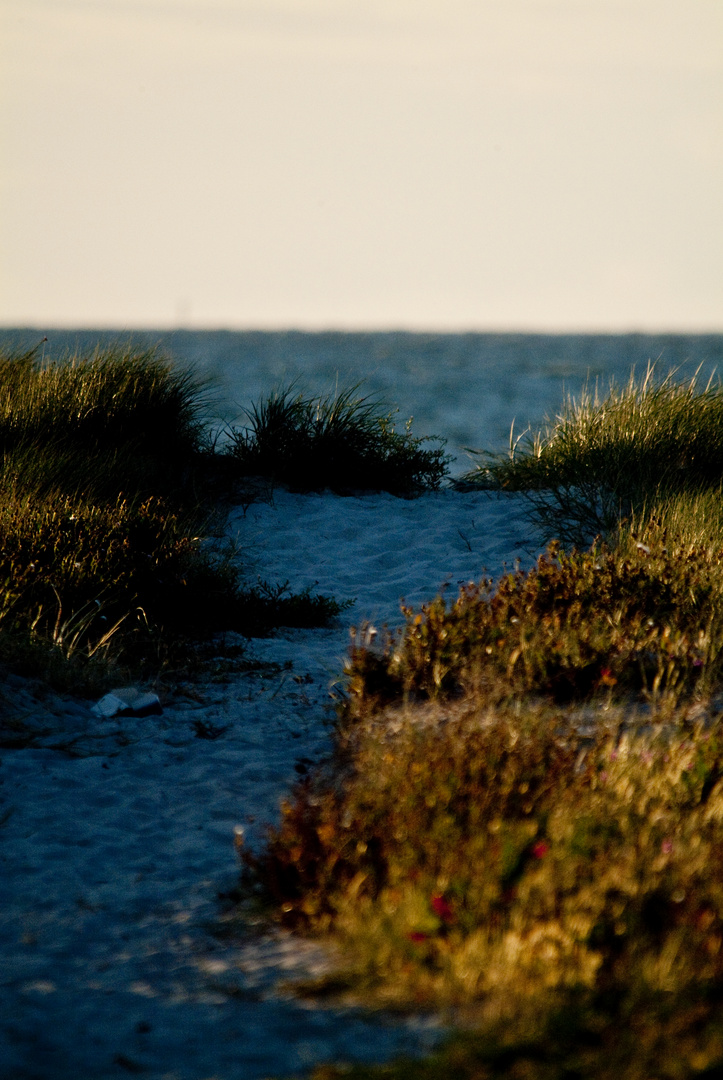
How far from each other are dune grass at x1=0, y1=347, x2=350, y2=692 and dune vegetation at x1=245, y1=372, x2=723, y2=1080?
4.48 feet

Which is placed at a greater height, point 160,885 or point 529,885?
point 529,885

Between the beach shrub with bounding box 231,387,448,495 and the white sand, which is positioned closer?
the white sand

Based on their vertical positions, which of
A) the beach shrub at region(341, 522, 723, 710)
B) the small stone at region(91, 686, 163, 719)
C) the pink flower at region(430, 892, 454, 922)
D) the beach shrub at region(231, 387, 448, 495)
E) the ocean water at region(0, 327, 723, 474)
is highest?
the ocean water at region(0, 327, 723, 474)

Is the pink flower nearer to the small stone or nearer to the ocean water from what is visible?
the small stone

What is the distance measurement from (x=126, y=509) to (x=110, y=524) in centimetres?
53

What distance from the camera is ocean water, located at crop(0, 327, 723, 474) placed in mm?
41094

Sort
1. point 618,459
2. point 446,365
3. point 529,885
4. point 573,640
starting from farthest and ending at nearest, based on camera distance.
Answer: point 446,365 → point 618,459 → point 573,640 → point 529,885

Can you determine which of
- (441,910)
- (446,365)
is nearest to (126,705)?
(441,910)

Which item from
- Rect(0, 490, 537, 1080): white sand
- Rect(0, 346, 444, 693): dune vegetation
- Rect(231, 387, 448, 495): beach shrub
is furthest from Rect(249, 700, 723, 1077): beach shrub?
Rect(231, 387, 448, 495): beach shrub

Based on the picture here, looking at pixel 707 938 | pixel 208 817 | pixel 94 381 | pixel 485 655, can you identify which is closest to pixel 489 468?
pixel 94 381

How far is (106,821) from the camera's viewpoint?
402 cm

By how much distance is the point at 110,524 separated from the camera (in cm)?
653

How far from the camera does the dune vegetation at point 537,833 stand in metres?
2.28

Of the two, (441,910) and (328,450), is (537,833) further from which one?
(328,450)
